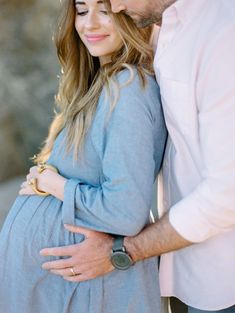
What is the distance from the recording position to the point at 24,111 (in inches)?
193

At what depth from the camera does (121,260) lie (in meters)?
2.04

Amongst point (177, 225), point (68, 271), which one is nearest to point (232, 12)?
point (177, 225)

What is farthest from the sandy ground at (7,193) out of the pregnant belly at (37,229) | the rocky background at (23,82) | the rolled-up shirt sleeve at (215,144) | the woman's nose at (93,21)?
the rolled-up shirt sleeve at (215,144)

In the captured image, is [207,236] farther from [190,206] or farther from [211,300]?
[211,300]

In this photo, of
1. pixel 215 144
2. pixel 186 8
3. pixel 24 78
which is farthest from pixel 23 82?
pixel 215 144

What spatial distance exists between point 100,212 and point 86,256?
16cm

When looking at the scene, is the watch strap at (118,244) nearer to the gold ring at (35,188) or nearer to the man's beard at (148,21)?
the gold ring at (35,188)

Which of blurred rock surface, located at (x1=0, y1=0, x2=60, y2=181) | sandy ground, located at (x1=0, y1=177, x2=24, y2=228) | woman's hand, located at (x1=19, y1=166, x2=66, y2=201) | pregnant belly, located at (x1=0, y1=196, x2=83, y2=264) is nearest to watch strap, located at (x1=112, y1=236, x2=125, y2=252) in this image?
pregnant belly, located at (x1=0, y1=196, x2=83, y2=264)

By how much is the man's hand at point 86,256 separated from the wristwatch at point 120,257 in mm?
19

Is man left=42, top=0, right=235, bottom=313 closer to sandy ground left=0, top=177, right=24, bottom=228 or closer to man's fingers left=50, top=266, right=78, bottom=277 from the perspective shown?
man's fingers left=50, top=266, right=78, bottom=277

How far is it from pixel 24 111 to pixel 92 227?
2.96 m

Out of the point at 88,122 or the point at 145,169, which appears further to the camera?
the point at 88,122

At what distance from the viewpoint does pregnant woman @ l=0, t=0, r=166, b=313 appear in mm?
1977

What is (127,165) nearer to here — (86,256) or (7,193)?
(86,256)
